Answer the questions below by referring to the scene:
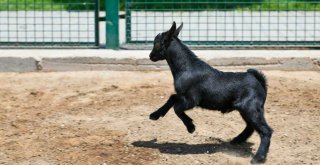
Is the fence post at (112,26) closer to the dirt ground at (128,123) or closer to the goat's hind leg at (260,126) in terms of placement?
the dirt ground at (128,123)

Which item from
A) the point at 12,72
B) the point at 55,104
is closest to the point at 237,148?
the point at 55,104

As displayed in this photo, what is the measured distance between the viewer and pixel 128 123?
24.6 feet

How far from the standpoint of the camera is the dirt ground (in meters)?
6.70

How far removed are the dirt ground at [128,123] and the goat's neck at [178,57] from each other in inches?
25.2

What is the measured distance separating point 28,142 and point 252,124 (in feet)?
6.30

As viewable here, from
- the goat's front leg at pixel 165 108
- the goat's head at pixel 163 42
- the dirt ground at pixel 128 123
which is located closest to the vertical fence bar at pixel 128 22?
the dirt ground at pixel 128 123

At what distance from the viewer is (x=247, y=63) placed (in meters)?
9.55

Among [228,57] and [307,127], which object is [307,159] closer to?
[307,127]

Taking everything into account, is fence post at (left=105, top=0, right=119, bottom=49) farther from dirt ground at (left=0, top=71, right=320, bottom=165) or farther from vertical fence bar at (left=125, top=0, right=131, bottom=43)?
dirt ground at (left=0, top=71, right=320, bottom=165)

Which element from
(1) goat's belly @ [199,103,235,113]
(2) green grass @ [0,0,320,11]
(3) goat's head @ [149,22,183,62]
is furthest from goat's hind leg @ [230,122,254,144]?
(2) green grass @ [0,0,320,11]

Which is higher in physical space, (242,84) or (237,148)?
(242,84)

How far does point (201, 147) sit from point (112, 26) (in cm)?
360

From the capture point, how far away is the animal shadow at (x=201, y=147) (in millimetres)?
6801

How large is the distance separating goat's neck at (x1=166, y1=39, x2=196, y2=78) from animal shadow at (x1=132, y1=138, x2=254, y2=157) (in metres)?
0.61
